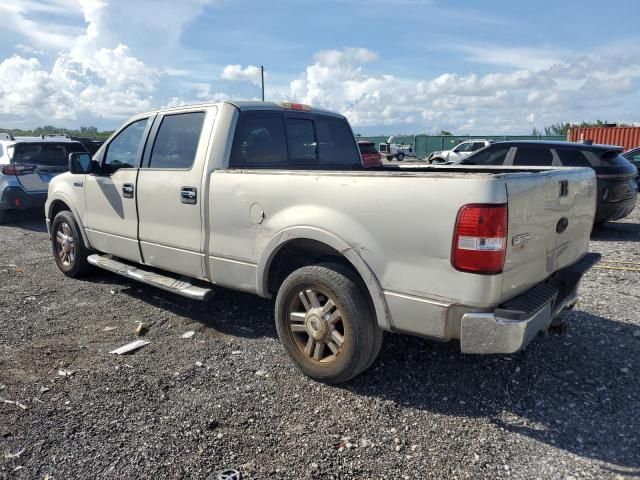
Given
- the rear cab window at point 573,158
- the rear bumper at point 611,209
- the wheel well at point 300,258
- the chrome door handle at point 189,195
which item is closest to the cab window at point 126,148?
the chrome door handle at point 189,195

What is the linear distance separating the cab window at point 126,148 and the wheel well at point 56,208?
1257mm

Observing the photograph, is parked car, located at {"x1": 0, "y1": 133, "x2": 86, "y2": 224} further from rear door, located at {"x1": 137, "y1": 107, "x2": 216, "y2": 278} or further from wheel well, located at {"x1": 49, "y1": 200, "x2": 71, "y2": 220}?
rear door, located at {"x1": 137, "y1": 107, "x2": 216, "y2": 278}

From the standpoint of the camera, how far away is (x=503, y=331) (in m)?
2.70

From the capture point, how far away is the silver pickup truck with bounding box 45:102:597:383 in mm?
2730

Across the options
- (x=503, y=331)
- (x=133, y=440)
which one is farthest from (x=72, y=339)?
(x=503, y=331)

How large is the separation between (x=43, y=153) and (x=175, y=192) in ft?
24.5

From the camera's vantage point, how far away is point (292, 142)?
4676 millimetres

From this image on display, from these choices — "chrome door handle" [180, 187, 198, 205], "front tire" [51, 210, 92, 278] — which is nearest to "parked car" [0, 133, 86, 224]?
"front tire" [51, 210, 92, 278]

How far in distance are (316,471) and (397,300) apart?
1056 mm

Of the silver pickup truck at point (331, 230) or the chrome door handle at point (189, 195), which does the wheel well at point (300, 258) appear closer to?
the silver pickup truck at point (331, 230)

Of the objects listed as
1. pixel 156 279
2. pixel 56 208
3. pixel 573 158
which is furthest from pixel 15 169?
pixel 573 158

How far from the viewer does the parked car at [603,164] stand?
28.4 ft

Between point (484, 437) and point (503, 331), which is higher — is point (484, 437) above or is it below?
below

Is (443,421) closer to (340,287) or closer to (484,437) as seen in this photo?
(484,437)
